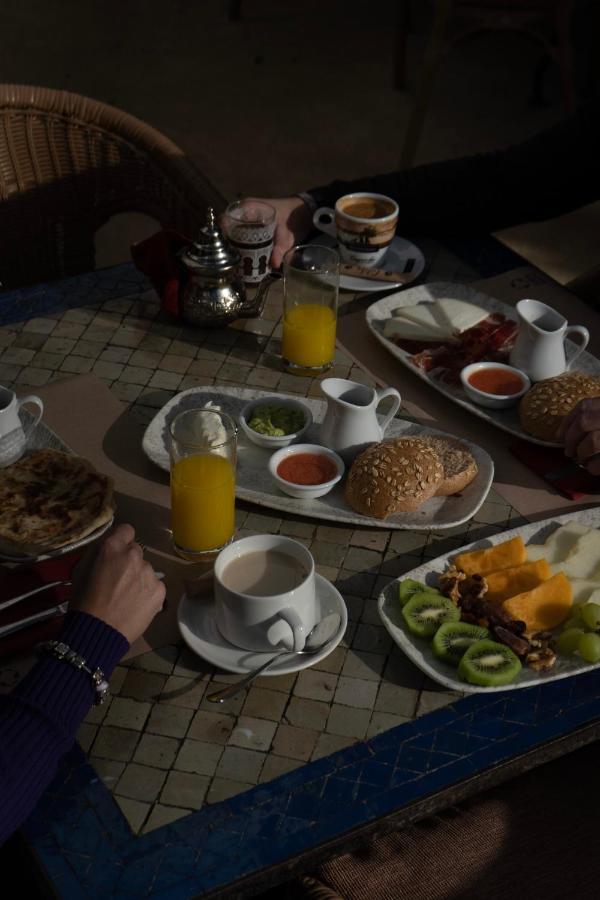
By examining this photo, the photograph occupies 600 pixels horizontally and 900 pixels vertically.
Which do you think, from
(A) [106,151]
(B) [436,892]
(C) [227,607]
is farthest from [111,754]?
(A) [106,151]

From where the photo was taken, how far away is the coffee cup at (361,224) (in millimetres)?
2082

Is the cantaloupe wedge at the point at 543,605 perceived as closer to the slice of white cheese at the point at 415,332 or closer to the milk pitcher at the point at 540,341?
the milk pitcher at the point at 540,341

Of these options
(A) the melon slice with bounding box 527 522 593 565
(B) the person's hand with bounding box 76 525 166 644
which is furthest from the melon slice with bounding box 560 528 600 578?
(B) the person's hand with bounding box 76 525 166 644

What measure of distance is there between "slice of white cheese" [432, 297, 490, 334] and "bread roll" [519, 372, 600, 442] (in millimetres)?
234

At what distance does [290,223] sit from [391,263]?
0.74ft

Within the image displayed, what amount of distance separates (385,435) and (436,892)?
0.68 m

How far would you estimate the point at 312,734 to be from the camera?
1.24 meters

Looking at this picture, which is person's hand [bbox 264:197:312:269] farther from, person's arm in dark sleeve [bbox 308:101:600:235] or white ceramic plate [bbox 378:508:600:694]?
white ceramic plate [bbox 378:508:600:694]

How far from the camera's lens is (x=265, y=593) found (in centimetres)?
132

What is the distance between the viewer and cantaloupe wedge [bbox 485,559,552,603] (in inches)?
55.0

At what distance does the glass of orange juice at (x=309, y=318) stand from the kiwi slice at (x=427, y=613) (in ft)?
1.98

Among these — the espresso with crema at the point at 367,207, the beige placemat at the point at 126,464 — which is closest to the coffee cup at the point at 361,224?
the espresso with crema at the point at 367,207

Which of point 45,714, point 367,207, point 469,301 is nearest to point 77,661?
point 45,714

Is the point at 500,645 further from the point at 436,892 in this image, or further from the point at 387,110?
the point at 387,110
